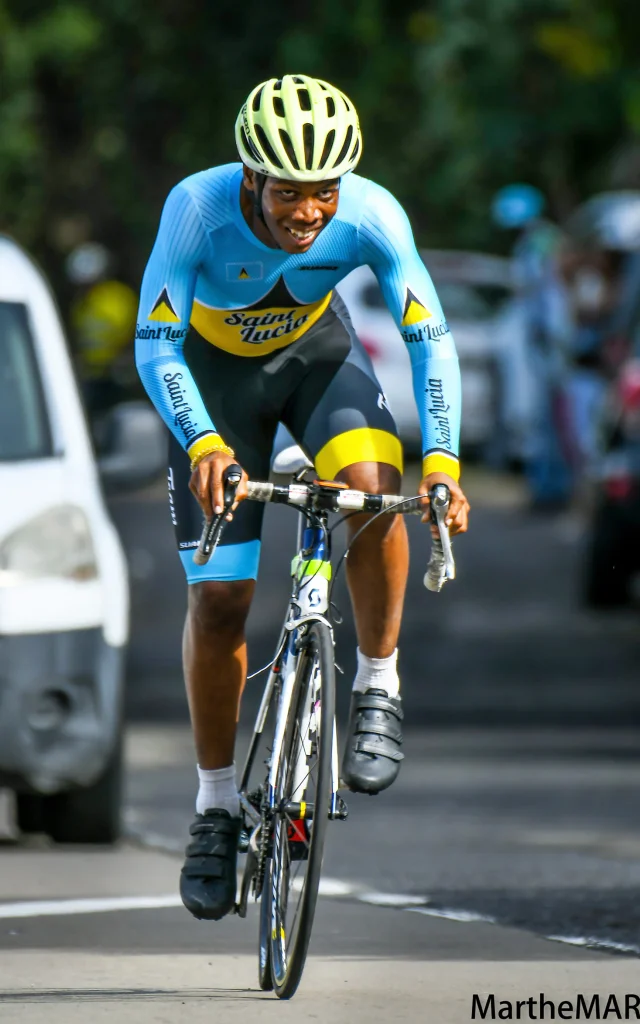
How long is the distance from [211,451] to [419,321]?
0.65 meters

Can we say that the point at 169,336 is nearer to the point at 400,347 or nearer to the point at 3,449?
the point at 3,449

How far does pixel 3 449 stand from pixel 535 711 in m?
4.43

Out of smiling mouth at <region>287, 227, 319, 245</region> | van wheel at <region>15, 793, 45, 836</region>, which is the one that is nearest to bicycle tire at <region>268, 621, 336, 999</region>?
smiling mouth at <region>287, 227, 319, 245</region>

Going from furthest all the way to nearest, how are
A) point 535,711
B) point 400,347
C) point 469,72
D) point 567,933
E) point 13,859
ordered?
point 469,72 < point 400,347 < point 535,711 < point 13,859 < point 567,933

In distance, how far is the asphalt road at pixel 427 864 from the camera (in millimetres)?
6367

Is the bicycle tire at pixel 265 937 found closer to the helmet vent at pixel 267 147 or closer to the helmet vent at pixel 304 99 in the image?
the helmet vent at pixel 267 147

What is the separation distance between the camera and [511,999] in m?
6.12

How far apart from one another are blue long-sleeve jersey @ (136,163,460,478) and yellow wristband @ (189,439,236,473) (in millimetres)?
91

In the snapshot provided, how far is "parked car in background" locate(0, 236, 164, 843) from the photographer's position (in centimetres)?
838

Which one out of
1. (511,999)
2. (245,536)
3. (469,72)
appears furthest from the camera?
(469,72)

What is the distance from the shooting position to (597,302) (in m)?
A: 18.8

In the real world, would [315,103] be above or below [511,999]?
above

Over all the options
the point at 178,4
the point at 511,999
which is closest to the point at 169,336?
the point at 511,999

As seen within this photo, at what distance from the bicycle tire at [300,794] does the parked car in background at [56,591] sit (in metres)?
2.19
